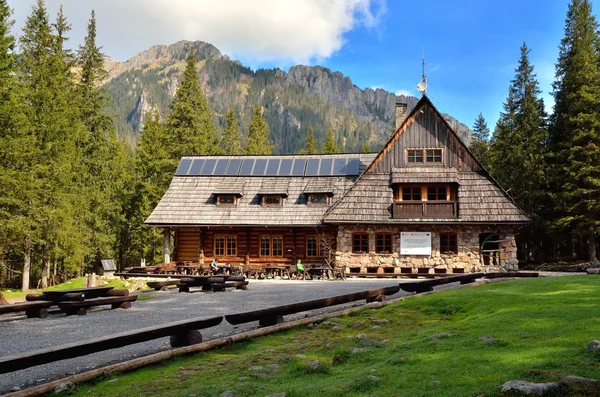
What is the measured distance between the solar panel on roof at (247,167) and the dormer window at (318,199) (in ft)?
18.2

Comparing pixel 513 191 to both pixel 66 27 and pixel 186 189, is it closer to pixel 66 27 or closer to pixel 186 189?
pixel 186 189

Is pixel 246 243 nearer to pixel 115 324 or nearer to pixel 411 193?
pixel 411 193

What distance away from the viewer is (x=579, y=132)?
3189 cm

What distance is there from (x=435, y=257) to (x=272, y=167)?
515 inches

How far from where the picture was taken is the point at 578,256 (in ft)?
126

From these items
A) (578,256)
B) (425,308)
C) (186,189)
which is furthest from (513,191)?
(425,308)

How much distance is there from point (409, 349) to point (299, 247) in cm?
2250

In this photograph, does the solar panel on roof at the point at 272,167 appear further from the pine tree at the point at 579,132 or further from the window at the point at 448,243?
the pine tree at the point at 579,132

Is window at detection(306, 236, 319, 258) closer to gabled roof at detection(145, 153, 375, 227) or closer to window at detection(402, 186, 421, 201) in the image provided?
gabled roof at detection(145, 153, 375, 227)

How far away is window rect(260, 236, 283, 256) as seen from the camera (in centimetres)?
2917

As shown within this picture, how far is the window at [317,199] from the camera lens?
2914 centimetres

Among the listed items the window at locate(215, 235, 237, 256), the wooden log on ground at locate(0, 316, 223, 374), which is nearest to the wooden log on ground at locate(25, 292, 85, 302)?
the wooden log on ground at locate(0, 316, 223, 374)

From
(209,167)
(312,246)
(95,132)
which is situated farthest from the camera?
(95,132)

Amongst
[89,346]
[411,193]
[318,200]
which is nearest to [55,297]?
[89,346]
